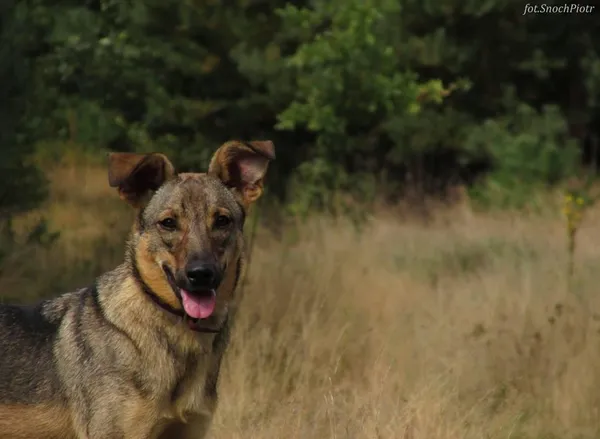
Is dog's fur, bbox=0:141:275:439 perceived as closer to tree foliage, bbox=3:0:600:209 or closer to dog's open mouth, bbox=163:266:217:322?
dog's open mouth, bbox=163:266:217:322

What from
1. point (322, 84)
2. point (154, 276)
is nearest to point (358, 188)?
point (322, 84)

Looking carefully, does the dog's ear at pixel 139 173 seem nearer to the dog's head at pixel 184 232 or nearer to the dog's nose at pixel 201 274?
the dog's head at pixel 184 232

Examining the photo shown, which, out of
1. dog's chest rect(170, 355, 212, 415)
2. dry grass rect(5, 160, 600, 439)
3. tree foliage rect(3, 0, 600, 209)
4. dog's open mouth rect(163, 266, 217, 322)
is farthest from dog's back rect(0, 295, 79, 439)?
tree foliage rect(3, 0, 600, 209)

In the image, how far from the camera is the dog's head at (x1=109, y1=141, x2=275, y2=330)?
16.9 feet

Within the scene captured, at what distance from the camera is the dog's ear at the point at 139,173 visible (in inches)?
210

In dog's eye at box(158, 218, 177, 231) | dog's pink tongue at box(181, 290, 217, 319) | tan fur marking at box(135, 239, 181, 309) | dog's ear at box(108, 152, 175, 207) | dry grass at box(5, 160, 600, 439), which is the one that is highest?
dog's ear at box(108, 152, 175, 207)

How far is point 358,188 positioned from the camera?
21.8 m

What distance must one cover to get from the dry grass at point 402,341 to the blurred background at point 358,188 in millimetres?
27

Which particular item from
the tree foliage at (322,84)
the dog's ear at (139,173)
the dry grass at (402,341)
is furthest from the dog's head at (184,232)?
the tree foliage at (322,84)

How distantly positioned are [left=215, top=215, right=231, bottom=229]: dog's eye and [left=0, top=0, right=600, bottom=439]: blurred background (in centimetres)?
179

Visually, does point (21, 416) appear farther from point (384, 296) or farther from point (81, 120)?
point (81, 120)

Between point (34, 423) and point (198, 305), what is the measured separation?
0.94 meters

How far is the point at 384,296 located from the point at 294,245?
121 inches

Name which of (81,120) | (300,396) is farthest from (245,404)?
(81,120)
